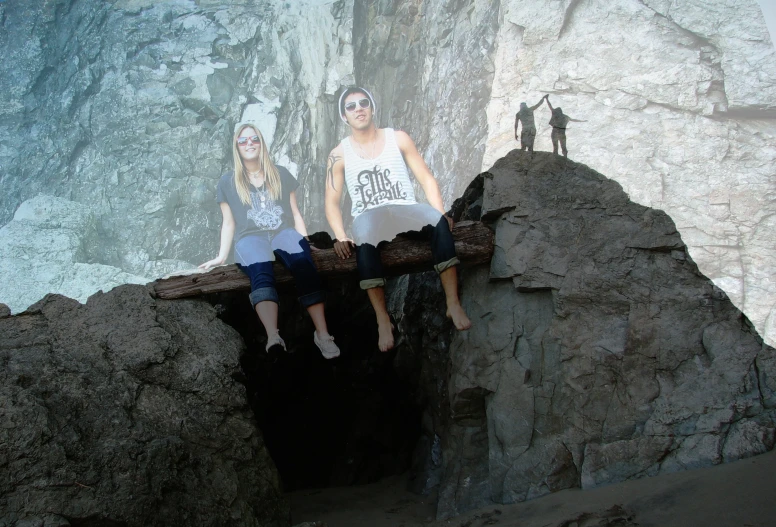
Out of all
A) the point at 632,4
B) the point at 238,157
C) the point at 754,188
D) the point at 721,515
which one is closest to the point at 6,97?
the point at 238,157

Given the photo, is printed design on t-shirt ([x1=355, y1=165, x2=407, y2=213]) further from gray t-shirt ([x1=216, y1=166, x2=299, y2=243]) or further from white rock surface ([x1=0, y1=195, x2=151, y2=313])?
white rock surface ([x1=0, y1=195, x2=151, y2=313])

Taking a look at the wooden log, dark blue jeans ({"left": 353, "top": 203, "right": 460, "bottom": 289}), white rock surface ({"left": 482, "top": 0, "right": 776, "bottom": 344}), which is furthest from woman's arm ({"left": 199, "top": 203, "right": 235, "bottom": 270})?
white rock surface ({"left": 482, "top": 0, "right": 776, "bottom": 344})

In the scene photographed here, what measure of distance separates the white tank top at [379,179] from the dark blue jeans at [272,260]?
0.56 m

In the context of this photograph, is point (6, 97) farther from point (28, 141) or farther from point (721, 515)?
point (721, 515)

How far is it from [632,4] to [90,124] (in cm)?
763

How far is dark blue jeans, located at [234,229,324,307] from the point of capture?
454cm

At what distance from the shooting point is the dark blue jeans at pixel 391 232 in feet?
14.8

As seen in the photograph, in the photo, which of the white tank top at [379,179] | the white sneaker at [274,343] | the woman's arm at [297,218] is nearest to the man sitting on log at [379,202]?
the white tank top at [379,179]

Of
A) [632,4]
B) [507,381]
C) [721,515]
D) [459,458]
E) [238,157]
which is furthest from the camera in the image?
[632,4]

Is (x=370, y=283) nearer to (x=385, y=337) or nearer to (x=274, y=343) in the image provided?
(x=385, y=337)

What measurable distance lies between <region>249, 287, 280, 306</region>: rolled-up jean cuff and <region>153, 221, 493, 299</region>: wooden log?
224 mm

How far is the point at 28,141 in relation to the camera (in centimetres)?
614

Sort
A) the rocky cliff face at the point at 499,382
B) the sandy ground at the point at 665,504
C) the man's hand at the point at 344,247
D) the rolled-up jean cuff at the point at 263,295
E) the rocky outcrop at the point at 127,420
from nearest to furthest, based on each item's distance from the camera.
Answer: the sandy ground at the point at 665,504 → the rocky outcrop at the point at 127,420 → the rocky cliff face at the point at 499,382 → the rolled-up jean cuff at the point at 263,295 → the man's hand at the point at 344,247

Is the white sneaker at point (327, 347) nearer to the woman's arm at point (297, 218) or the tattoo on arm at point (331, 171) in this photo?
the woman's arm at point (297, 218)
